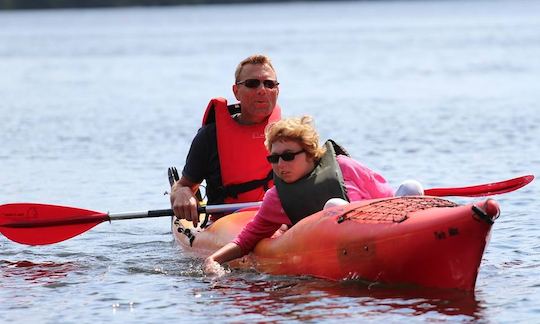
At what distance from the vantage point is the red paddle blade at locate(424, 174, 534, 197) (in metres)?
9.74

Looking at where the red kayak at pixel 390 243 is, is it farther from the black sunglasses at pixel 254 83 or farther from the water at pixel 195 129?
the black sunglasses at pixel 254 83

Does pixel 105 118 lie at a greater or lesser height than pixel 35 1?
lesser

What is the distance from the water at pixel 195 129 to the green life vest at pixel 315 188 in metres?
0.48

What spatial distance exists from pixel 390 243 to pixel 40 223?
351 centimetres

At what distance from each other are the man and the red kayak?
1.07 meters

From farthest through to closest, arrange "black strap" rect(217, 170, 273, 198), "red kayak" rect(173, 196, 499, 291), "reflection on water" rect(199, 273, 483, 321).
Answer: "black strap" rect(217, 170, 273, 198)
"reflection on water" rect(199, 273, 483, 321)
"red kayak" rect(173, 196, 499, 291)

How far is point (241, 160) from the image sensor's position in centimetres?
933

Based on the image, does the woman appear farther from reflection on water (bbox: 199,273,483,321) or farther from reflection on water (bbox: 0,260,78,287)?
reflection on water (bbox: 0,260,78,287)

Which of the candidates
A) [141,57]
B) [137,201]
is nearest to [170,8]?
[141,57]

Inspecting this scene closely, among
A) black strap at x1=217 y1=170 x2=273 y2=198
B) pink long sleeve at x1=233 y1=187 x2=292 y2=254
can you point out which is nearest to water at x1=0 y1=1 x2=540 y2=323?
pink long sleeve at x1=233 y1=187 x2=292 y2=254

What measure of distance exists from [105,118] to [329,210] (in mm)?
14035

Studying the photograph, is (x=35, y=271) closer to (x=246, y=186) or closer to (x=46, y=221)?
(x=46, y=221)

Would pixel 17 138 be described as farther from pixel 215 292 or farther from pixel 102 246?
pixel 215 292

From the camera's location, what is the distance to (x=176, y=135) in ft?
62.2
